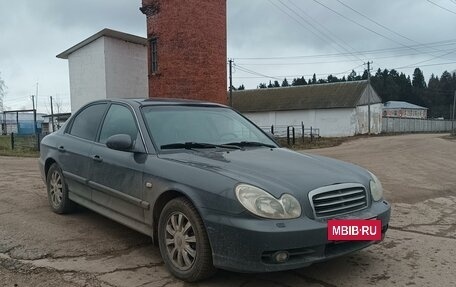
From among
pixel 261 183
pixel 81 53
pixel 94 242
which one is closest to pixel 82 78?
pixel 81 53

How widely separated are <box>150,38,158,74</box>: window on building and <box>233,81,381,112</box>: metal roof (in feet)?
96.4

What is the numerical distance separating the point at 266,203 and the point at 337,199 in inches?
27.4

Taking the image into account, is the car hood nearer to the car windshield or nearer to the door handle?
the car windshield

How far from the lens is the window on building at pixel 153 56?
71.1 ft

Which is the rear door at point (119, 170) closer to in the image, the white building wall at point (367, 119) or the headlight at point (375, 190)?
the headlight at point (375, 190)

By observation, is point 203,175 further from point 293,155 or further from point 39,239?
point 39,239

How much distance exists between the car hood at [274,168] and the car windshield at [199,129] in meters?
0.23

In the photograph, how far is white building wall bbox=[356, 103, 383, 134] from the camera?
4828 centimetres

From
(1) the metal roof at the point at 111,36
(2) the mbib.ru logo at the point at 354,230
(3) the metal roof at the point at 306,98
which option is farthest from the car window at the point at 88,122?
(3) the metal roof at the point at 306,98

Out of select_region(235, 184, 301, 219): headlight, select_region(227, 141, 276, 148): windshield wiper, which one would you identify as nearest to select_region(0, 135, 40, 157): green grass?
select_region(227, 141, 276, 148): windshield wiper

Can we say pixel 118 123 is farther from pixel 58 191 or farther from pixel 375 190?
pixel 375 190

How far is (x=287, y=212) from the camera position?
3557mm

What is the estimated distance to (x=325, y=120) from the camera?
159 ft

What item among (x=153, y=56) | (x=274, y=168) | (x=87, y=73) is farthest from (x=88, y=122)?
(x=87, y=73)
